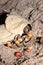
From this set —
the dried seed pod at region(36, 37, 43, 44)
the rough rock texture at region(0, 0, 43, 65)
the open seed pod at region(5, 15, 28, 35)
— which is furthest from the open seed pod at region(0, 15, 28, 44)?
the dried seed pod at region(36, 37, 43, 44)

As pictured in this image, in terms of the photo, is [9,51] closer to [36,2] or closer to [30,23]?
[30,23]

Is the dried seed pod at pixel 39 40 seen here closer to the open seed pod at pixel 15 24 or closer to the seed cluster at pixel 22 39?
the seed cluster at pixel 22 39

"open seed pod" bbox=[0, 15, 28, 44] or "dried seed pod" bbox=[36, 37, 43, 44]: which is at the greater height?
"open seed pod" bbox=[0, 15, 28, 44]

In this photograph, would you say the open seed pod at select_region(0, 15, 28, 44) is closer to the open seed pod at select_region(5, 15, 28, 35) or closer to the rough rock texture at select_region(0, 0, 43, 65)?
the open seed pod at select_region(5, 15, 28, 35)

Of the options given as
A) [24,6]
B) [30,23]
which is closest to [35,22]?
[30,23]

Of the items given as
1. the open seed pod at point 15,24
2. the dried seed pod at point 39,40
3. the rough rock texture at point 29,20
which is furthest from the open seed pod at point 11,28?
the dried seed pod at point 39,40

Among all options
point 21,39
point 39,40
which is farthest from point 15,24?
point 39,40

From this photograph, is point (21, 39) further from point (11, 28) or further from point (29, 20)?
point (29, 20)
